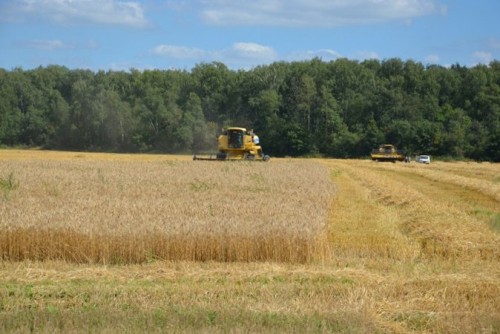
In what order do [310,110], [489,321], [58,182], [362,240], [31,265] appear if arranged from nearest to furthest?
[489,321]
[31,265]
[362,240]
[58,182]
[310,110]

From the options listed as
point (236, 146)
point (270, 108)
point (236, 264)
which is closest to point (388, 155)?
point (236, 146)

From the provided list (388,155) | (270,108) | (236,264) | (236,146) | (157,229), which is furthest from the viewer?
(270,108)

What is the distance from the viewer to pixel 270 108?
98.8 metres

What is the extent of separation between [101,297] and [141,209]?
6.51m

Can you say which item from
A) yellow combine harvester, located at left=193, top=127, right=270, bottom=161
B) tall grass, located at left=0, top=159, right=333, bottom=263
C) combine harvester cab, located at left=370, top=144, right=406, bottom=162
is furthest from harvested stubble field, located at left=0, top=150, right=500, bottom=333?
combine harvester cab, located at left=370, top=144, right=406, bottom=162

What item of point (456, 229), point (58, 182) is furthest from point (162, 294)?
point (58, 182)

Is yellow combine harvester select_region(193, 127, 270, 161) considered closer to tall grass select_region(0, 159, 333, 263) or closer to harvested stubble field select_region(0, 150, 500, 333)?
harvested stubble field select_region(0, 150, 500, 333)

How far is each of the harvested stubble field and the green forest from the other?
68.8m

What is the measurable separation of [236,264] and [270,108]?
87.5 meters

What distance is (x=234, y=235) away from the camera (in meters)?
12.6

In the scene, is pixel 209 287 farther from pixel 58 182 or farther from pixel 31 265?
pixel 58 182

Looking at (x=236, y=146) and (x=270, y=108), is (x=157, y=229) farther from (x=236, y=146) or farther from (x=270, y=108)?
(x=270, y=108)

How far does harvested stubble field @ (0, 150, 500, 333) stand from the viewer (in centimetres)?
820

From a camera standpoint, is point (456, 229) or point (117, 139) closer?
point (456, 229)
